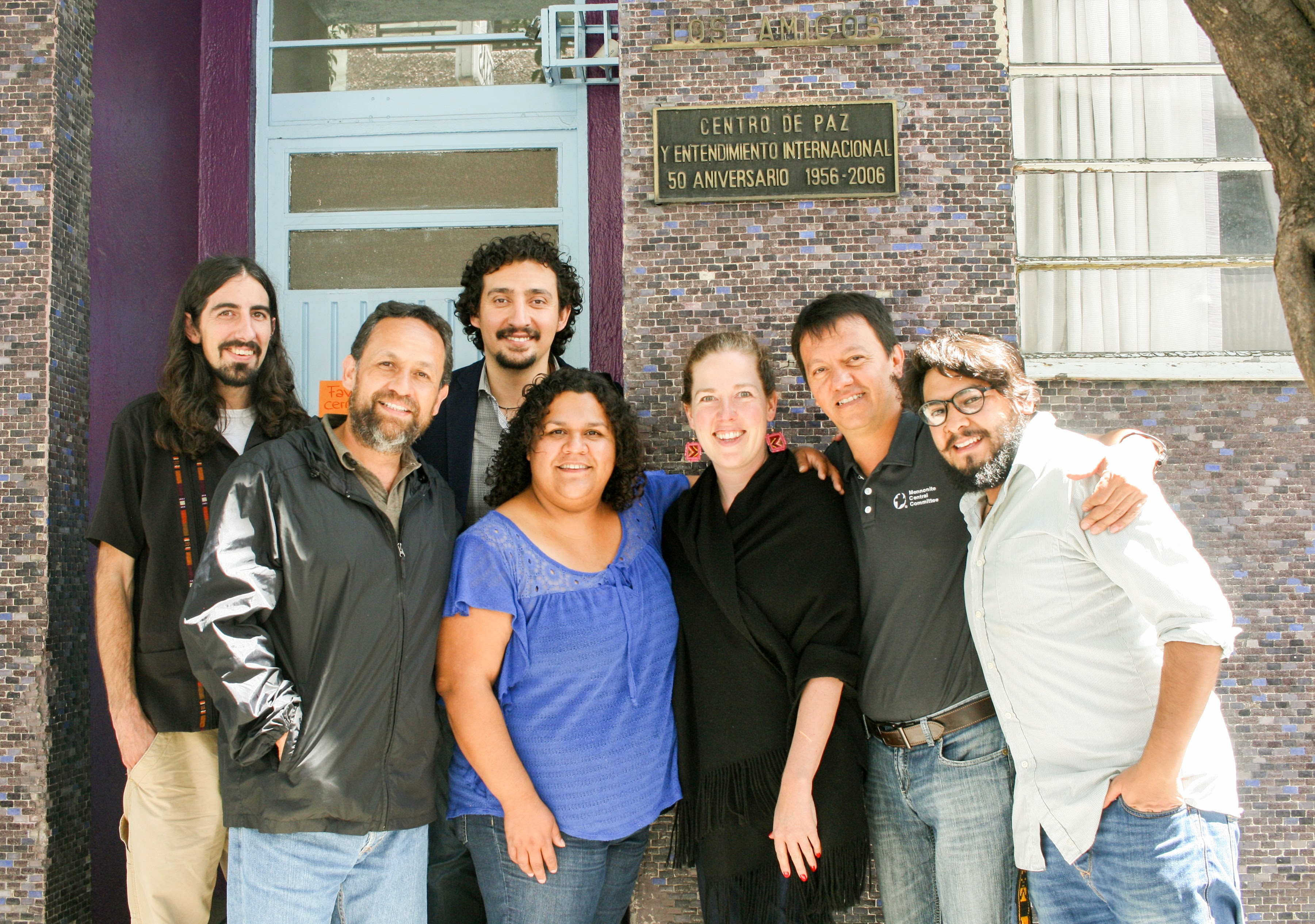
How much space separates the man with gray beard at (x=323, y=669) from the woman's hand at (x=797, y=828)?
3.62 ft

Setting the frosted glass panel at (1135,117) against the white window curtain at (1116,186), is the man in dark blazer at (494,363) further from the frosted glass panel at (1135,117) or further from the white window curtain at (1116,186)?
the frosted glass panel at (1135,117)

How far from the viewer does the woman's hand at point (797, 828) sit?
2680 mm

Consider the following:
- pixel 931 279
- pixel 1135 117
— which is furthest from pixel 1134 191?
pixel 931 279

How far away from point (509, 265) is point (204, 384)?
50.7 inches

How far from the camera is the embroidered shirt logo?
2.86m

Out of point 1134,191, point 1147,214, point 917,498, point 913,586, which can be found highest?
point 1134,191

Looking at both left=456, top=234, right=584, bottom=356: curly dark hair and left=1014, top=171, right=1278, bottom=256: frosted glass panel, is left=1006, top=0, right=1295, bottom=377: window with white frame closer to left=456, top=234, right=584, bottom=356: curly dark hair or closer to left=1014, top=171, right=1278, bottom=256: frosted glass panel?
left=1014, top=171, right=1278, bottom=256: frosted glass panel

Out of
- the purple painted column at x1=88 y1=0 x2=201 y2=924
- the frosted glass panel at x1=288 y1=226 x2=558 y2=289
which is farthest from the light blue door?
the purple painted column at x1=88 y1=0 x2=201 y2=924

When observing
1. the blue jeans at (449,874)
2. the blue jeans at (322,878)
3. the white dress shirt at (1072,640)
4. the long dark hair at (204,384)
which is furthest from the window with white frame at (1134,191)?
the blue jeans at (322,878)

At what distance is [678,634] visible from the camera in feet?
9.62

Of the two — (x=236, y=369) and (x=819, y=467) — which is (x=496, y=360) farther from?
(x=819, y=467)

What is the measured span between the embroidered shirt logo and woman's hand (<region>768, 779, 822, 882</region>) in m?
0.95

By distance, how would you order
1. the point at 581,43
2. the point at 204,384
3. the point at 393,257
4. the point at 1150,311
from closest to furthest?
the point at 204,384 < the point at 1150,311 < the point at 581,43 < the point at 393,257

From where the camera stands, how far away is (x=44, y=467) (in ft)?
13.2
